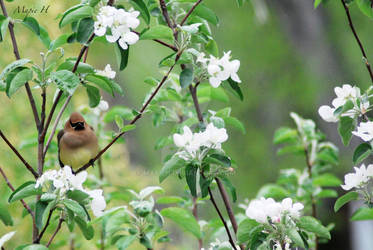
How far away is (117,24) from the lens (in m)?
1.40

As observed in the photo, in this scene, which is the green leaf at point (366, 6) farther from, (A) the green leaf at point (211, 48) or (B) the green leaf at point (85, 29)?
(B) the green leaf at point (85, 29)

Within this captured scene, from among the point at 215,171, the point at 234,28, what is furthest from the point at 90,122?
the point at 234,28

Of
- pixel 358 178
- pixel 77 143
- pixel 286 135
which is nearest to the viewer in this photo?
pixel 358 178

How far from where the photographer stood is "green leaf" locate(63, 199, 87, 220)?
4.22 ft

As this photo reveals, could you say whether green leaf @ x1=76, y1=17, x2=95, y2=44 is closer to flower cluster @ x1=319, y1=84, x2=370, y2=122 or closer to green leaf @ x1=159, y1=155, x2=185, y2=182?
green leaf @ x1=159, y1=155, x2=185, y2=182

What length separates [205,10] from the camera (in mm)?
1729

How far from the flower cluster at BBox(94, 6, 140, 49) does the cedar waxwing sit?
88cm

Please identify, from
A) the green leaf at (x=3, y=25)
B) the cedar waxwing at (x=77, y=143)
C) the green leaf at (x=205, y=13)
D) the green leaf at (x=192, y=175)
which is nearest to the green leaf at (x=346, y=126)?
the green leaf at (x=192, y=175)

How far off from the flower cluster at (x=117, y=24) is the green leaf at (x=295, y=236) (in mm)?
615

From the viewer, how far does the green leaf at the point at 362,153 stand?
4.85 feet

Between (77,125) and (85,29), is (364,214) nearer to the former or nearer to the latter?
(85,29)

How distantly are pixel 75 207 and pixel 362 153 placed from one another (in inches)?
30.3

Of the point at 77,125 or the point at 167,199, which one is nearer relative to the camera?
the point at 167,199

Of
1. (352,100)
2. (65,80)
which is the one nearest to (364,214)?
(352,100)
